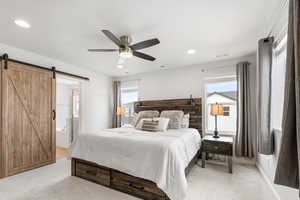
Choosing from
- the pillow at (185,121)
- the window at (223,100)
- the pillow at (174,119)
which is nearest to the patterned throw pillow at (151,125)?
the pillow at (174,119)

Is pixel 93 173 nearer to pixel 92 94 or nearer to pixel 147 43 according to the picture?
pixel 147 43

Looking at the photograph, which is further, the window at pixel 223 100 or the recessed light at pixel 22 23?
the window at pixel 223 100

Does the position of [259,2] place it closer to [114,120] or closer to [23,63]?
[23,63]

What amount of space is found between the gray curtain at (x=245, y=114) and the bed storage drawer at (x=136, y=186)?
2.37 metres

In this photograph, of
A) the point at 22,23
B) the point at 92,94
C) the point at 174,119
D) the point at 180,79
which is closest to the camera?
the point at 22,23

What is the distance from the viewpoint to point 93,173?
249 cm

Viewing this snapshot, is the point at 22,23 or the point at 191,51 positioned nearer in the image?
the point at 22,23

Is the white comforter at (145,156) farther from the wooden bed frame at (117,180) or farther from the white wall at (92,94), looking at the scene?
the white wall at (92,94)

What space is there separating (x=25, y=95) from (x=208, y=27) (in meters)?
3.74

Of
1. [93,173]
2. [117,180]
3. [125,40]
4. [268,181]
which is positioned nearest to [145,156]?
[117,180]

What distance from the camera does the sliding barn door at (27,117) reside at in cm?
273

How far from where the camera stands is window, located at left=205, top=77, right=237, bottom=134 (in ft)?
12.0

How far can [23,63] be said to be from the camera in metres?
2.95

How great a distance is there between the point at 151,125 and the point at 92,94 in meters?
2.47
